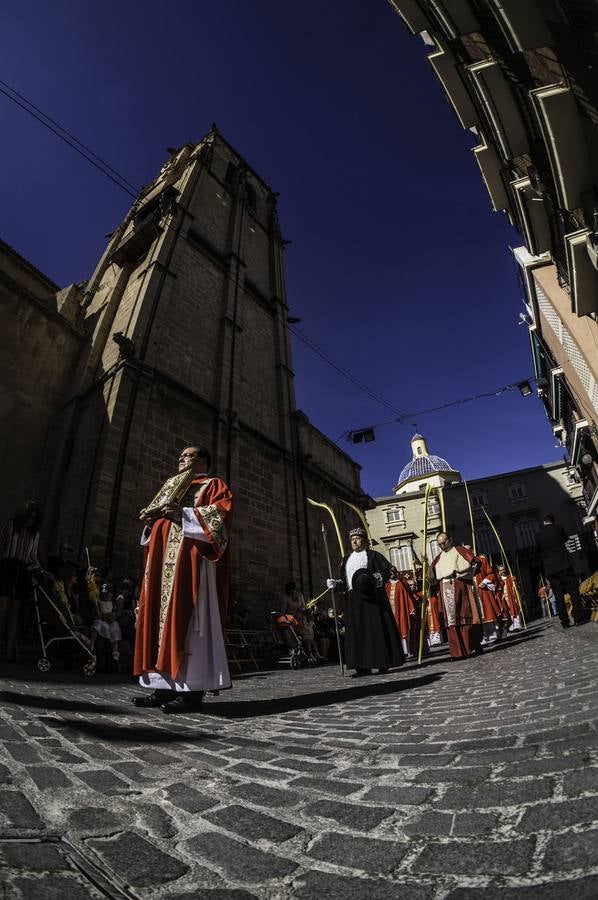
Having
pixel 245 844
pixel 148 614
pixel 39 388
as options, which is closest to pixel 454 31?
pixel 148 614

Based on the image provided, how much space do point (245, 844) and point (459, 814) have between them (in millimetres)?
615

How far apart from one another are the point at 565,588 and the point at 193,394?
10360 mm

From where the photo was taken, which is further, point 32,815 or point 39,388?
point 39,388

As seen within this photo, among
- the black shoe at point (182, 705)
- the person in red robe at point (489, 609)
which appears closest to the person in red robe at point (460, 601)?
the person in red robe at point (489, 609)

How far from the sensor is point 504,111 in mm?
6008

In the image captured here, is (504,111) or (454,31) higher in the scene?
(454,31)

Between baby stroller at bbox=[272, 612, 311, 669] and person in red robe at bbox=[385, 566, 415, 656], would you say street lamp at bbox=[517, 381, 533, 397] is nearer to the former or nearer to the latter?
person in red robe at bbox=[385, 566, 415, 656]

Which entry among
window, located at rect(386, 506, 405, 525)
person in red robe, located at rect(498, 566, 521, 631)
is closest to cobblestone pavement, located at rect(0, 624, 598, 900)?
person in red robe, located at rect(498, 566, 521, 631)

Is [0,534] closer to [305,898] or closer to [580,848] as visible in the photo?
[305,898]

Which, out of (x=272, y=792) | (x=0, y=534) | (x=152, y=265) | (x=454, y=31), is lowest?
(x=272, y=792)

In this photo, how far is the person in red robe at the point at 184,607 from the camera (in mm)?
3377

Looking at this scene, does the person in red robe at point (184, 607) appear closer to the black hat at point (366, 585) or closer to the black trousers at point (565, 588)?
the black hat at point (366, 585)

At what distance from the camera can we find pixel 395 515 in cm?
3775

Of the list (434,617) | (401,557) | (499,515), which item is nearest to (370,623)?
(434,617)
